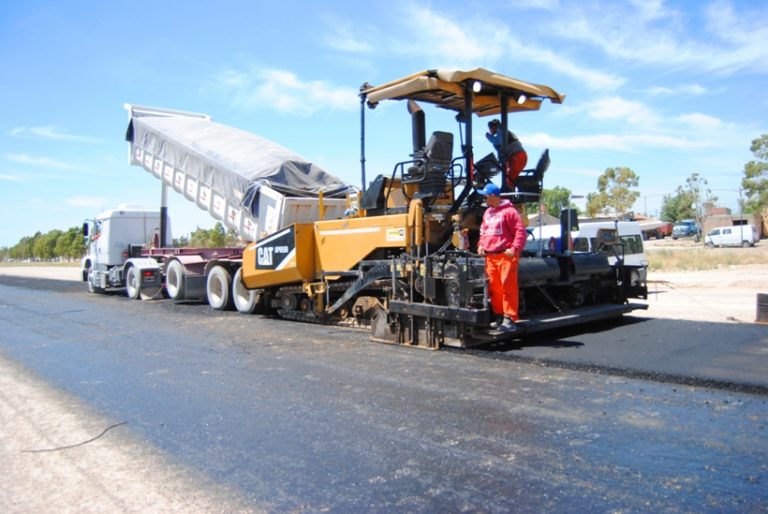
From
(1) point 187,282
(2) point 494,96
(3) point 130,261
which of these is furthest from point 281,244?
(3) point 130,261

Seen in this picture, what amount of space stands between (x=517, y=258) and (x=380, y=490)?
3.75 m

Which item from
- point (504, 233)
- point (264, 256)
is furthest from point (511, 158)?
point (264, 256)

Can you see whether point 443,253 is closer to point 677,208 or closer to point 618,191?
point 618,191

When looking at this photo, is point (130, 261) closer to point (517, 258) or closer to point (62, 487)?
point (517, 258)

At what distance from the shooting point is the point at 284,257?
9.67 metres

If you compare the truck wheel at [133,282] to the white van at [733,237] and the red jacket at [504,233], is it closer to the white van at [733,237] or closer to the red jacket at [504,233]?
the red jacket at [504,233]

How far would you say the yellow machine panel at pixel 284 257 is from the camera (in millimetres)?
9430

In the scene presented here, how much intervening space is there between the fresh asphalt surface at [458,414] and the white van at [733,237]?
37.2 meters

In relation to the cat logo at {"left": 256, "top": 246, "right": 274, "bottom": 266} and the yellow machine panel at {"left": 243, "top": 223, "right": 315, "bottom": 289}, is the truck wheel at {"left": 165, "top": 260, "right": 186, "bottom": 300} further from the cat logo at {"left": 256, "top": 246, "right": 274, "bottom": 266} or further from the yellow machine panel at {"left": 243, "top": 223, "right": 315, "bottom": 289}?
the cat logo at {"left": 256, "top": 246, "right": 274, "bottom": 266}

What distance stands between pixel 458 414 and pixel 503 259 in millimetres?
2416

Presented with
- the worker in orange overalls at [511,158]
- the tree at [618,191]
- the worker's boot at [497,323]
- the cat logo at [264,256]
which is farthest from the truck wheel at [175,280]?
the tree at [618,191]

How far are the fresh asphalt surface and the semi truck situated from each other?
0.36 m

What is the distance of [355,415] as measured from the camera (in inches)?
179

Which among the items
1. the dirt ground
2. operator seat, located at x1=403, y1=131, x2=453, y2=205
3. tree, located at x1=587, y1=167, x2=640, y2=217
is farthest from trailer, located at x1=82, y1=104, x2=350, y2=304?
tree, located at x1=587, y1=167, x2=640, y2=217
